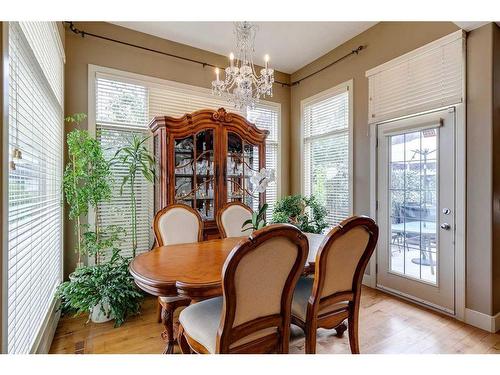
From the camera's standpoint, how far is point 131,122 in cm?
320

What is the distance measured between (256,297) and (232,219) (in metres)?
1.59

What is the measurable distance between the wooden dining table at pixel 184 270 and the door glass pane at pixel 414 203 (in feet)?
4.41

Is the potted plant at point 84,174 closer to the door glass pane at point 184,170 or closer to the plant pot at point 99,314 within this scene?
the plant pot at point 99,314

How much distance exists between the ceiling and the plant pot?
9.64ft

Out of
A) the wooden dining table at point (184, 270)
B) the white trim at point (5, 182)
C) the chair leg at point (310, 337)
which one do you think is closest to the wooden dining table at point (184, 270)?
the wooden dining table at point (184, 270)

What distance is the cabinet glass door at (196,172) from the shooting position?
10.1ft

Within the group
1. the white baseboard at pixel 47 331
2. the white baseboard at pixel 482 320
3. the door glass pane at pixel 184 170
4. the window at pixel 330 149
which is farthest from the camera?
the window at pixel 330 149

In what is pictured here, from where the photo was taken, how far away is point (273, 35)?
130 inches

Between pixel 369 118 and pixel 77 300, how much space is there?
3.49m

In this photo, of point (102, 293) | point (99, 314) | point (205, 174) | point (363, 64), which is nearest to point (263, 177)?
point (205, 174)

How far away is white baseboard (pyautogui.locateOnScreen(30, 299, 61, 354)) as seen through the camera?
1789 mm

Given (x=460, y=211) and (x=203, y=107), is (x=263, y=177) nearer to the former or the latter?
(x=460, y=211)

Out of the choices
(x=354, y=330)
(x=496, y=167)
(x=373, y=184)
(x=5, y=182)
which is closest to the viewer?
(x=5, y=182)
